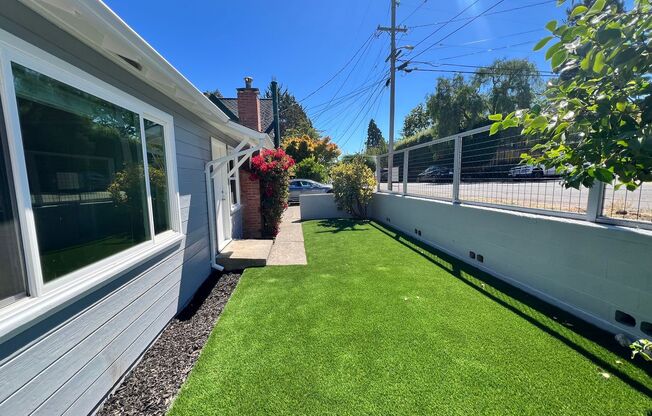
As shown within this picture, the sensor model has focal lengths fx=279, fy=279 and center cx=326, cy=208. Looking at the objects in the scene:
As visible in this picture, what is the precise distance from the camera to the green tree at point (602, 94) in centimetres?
115

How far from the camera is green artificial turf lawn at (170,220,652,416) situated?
2.03 meters

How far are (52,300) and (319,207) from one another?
9307mm

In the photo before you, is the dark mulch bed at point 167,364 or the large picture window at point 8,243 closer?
the large picture window at point 8,243

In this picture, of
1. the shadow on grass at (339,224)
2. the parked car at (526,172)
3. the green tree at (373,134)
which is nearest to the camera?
the parked car at (526,172)

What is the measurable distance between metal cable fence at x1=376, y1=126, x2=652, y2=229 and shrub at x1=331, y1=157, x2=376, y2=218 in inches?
107

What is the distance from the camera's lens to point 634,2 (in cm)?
121

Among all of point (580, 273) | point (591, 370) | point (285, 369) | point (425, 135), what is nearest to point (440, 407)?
point (285, 369)

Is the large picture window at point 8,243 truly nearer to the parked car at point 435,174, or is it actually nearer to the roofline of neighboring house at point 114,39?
the roofline of neighboring house at point 114,39

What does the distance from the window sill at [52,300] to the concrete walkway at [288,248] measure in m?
3.07

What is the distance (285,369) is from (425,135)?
33914 mm

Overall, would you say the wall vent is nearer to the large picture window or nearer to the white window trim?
the large picture window

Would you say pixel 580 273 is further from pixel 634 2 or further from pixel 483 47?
pixel 483 47

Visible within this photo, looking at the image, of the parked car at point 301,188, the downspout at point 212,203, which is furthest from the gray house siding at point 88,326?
the parked car at point 301,188

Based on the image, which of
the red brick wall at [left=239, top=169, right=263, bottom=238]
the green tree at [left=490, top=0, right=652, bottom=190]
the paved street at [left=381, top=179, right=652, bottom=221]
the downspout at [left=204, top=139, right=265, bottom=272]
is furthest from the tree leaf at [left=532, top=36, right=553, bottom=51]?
the red brick wall at [left=239, top=169, right=263, bottom=238]
